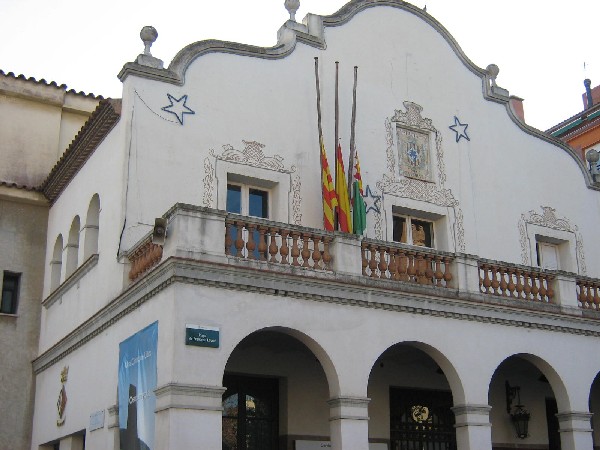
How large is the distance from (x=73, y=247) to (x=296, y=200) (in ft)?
18.3

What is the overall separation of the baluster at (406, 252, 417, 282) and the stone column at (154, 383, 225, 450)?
172 inches

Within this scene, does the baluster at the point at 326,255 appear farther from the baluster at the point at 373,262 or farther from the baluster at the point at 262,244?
the baluster at the point at 262,244

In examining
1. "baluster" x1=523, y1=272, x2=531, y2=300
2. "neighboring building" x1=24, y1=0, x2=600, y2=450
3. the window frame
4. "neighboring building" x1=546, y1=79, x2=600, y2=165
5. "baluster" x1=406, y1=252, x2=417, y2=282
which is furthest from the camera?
"neighboring building" x1=546, y1=79, x2=600, y2=165

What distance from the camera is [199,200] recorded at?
15328mm

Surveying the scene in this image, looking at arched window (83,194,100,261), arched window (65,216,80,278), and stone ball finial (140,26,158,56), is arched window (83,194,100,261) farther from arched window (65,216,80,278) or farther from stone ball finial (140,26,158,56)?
stone ball finial (140,26,158,56)

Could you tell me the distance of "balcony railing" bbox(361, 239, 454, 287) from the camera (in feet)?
47.7

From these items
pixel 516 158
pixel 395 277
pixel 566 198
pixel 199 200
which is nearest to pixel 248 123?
pixel 199 200

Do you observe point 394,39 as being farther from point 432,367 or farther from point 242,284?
point 242,284

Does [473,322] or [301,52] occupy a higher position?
[301,52]

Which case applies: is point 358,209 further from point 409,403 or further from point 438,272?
point 409,403

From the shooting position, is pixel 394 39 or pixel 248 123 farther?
pixel 394 39

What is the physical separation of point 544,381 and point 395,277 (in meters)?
6.29

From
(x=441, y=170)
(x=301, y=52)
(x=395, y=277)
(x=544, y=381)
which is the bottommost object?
(x=544, y=381)

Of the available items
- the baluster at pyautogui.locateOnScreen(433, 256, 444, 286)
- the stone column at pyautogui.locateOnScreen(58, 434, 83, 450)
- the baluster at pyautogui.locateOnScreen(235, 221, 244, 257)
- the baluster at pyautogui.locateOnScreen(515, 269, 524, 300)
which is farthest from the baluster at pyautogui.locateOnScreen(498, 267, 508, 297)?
the stone column at pyautogui.locateOnScreen(58, 434, 83, 450)
